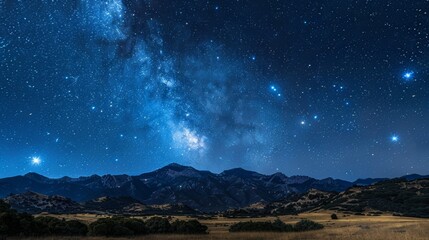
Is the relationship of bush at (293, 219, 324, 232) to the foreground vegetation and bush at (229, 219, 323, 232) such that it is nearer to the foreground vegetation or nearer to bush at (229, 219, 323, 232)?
bush at (229, 219, 323, 232)

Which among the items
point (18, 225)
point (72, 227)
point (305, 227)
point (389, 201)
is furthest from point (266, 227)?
point (389, 201)

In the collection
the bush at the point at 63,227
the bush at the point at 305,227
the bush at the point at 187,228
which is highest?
the bush at the point at 63,227

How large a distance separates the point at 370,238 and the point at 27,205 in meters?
137

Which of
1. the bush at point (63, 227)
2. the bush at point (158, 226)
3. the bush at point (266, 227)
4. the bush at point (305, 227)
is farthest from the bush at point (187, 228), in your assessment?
the bush at point (305, 227)

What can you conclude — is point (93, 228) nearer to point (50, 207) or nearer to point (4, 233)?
point (4, 233)

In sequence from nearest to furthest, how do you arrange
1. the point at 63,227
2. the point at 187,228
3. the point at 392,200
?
the point at 63,227 → the point at 187,228 → the point at 392,200

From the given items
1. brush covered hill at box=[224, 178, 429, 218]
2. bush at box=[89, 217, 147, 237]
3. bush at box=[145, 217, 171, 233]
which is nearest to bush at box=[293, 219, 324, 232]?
bush at box=[145, 217, 171, 233]

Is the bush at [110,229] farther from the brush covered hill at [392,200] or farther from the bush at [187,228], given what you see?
the brush covered hill at [392,200]

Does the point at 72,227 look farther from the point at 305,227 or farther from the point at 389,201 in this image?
the point at 389,201

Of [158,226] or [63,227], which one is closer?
[63,227]

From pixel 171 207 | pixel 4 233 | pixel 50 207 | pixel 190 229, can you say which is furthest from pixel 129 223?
pixel 171 207

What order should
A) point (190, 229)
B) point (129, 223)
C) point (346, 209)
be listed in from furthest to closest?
1. point (346, 209)
2. point (190, 229)
3. point (129, 223)

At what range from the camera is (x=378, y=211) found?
8900 cm

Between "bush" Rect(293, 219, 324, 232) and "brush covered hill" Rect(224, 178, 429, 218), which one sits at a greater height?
"brush covered hill" Rect(224, 178, 429, 218)
